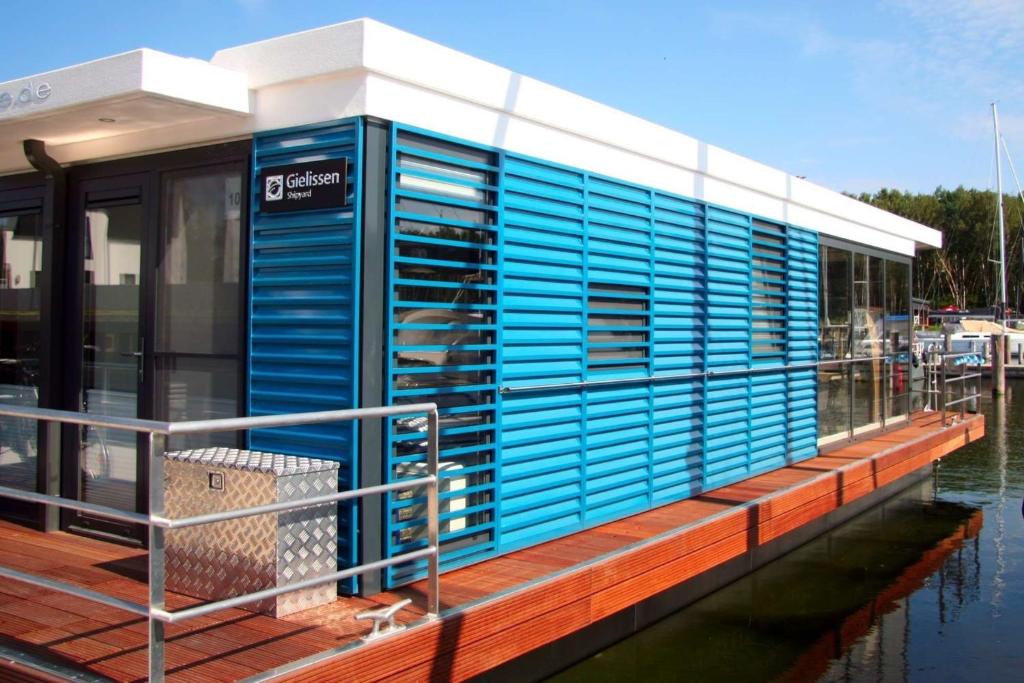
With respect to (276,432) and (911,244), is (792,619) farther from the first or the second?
(911,244)

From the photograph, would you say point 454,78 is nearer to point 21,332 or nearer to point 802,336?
point 21,332

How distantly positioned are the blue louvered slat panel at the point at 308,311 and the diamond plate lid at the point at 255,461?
0.55 feet

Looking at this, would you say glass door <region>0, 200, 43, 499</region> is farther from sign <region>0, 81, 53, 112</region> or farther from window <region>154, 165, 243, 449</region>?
window <region>154, 165, 243, 449</region>

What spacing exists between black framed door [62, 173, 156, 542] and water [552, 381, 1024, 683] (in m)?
2.84

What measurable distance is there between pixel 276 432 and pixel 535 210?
2.01 meters

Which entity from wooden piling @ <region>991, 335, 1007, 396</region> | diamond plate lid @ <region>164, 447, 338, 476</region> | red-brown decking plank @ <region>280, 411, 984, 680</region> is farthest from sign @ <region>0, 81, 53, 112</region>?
wooden piling @ <region>991, 335, 1007, 396</region>

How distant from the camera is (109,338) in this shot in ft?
19.1

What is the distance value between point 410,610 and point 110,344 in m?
2.77

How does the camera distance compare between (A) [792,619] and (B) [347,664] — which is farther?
(A) [792,619]

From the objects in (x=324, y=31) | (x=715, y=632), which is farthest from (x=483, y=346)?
(x=715, y=632)

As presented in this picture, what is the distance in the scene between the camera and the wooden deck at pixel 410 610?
3611 millimetres

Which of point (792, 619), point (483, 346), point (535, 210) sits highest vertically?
point (535, 210)

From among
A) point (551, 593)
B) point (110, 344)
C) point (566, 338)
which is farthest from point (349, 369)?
point (110, 344)

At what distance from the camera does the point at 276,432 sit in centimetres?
486
